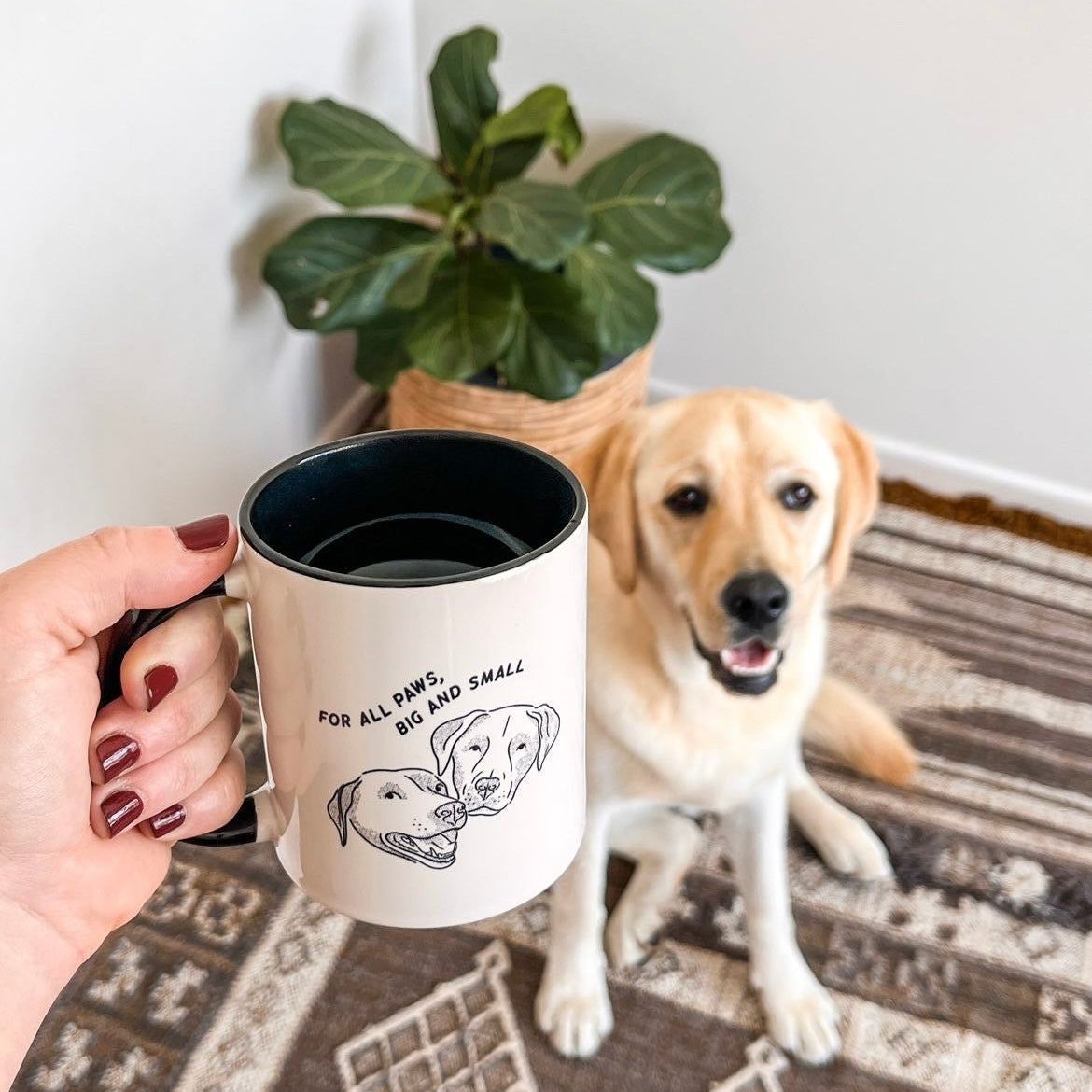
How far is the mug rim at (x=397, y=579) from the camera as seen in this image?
0.42 meters

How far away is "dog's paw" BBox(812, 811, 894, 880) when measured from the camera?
4.07ft

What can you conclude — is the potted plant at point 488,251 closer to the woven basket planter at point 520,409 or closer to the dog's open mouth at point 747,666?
the woven basket planter at point 520,409

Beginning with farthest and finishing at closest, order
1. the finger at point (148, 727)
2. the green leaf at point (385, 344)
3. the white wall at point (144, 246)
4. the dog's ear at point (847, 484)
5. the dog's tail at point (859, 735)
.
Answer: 1. the green leaf at point (385, 344)
2. the dog's tail at point (859, 735)
3. the white wall at point (144, 246)
4. the dog's ear at point (847, 484)
5. the finger at point (148, 727)

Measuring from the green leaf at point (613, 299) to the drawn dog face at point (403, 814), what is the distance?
3.55ft

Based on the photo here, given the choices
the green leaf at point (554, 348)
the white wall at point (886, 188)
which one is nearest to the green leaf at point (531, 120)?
the green leaf at point (554, 348)

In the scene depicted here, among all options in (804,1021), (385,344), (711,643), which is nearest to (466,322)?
(385,344)

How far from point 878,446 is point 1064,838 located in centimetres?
88

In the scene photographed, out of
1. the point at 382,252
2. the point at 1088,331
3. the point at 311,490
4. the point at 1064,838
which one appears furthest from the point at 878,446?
the point at 311,490

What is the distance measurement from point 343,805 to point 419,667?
9 centimetres

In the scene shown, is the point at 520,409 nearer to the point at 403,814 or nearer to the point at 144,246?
the point at 144,246

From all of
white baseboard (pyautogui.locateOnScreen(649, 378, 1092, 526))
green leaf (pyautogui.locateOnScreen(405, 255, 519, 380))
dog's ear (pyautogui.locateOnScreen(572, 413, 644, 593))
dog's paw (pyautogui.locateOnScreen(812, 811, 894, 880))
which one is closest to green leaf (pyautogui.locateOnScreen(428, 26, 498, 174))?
green leaf (pyautogui.locateOnScreen(405, 255, 519, 380))

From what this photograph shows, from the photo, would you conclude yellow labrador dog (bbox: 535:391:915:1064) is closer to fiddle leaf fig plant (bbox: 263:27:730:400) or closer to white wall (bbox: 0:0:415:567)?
fiddle leaf fig plant (bbox: 263:27:730:400)

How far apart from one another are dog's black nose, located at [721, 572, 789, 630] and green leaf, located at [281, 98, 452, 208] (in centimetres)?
82

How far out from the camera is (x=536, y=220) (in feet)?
4.45
